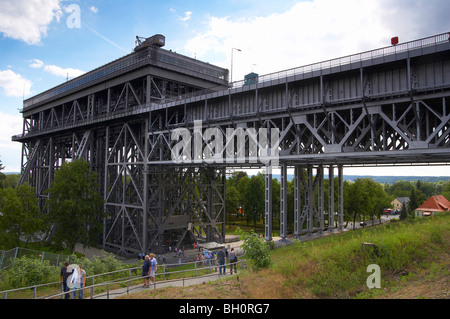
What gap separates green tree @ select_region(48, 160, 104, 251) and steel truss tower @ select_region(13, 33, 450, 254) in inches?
157

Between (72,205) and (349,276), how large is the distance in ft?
78.1

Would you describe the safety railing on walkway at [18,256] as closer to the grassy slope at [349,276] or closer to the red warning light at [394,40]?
the grassy slope at [349,276]

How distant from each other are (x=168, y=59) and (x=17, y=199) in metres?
19.0

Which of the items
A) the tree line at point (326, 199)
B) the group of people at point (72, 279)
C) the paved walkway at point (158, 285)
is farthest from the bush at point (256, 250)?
the tree line at point (326, 199)

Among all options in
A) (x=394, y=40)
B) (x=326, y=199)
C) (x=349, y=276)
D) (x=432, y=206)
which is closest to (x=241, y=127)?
(x=394, y=40)

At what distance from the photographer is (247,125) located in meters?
24.2

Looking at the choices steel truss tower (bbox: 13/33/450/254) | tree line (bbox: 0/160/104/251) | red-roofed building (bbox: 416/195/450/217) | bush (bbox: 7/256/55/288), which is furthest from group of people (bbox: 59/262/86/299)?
red-roofed building (bbox: 416/195/450/217)

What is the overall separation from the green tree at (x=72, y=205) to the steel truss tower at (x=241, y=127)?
398 cm

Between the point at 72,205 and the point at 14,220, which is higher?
the point at 72,205

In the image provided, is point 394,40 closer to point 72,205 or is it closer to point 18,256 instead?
point 18,256

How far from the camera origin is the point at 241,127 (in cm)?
2398

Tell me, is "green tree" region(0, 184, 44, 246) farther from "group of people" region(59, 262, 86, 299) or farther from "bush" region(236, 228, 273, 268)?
"bush" region(236, 228, 273, 268)

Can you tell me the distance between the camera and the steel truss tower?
17.1 metres
